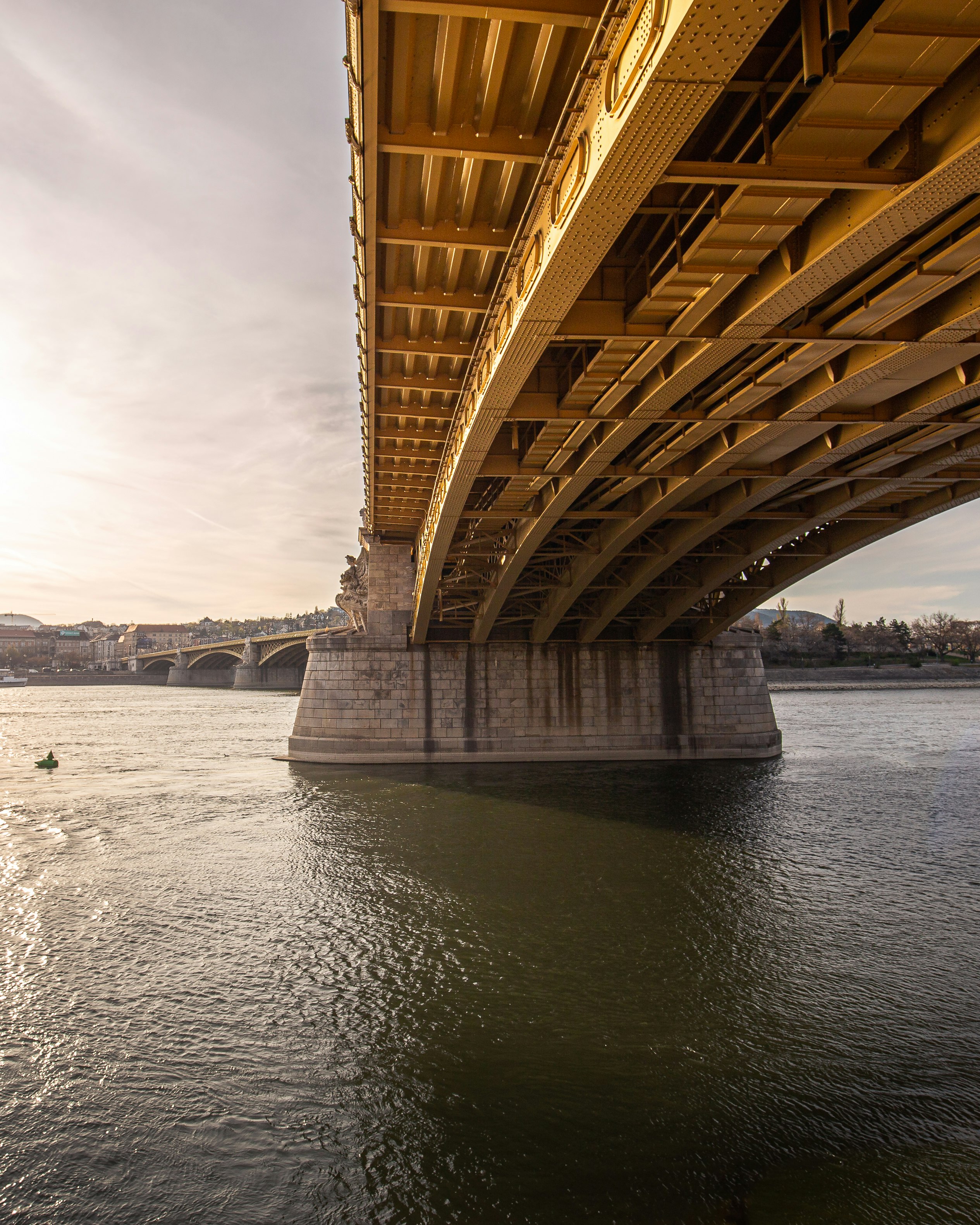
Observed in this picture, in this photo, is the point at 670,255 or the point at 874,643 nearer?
the point at 670,255

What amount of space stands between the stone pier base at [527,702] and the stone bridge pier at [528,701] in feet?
0.11

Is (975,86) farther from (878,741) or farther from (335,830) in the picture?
(878,741)

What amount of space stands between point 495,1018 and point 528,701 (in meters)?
15.7

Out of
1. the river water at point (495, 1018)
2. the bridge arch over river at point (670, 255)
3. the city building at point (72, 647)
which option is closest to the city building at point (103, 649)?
the city building at point (72, 647)

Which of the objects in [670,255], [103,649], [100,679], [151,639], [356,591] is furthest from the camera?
[103,649]

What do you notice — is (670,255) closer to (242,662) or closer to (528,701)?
(528,701)

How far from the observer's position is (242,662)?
76688 millimetres

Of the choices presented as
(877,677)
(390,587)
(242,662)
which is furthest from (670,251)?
(877,677)

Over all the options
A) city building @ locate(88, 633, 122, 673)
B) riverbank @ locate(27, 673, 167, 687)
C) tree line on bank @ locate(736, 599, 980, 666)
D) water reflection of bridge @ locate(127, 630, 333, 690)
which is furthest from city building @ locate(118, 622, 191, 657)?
tree line on bank @ locate(736, 599, 980, 666)

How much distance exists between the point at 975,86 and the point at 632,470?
786cm

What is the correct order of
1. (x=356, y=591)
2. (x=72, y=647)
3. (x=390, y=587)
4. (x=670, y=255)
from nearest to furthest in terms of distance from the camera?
(x=670, y=255)
(x=390, y=587)
(x=356, y=591)
(x=72, y=647)

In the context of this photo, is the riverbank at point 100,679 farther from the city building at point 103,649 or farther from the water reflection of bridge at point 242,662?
the city building at point 103,649

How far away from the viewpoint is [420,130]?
610cm

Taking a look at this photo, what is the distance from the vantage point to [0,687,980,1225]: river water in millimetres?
4805
